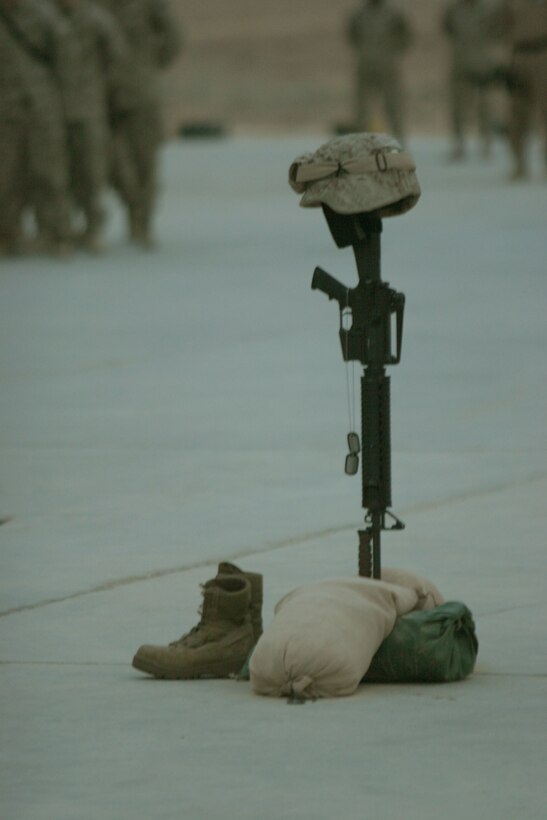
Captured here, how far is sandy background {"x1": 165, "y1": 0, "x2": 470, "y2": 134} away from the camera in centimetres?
6066

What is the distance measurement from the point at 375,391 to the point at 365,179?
50 centimetres

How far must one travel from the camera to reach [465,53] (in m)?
36.1

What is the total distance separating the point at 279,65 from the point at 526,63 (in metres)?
40.0

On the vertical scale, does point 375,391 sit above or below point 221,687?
above

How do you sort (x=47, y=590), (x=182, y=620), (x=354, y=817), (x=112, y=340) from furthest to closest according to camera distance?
(x=112, y=340) → (x=47, y=590) → (x=182, y=620) → (x=354, y=817)

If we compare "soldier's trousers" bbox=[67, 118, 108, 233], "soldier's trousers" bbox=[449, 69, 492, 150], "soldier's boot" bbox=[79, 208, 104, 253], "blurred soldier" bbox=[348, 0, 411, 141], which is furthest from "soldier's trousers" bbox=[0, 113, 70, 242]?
Result: "blurred soldier" bbox=[348, 0, 411, 141]

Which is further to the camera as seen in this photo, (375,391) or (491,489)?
(491,489)

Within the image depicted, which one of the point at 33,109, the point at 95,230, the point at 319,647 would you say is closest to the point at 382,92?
the point at 95,230

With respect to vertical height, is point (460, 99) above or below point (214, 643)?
above

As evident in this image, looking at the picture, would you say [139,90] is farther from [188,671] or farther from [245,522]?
[188,671]

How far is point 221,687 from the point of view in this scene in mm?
5484

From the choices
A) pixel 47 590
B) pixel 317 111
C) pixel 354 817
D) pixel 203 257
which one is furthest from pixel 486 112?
pixel 354 817

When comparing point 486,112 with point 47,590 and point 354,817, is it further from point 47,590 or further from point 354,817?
point 354,817

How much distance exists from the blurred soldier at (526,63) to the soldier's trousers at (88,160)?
7.31 metres
